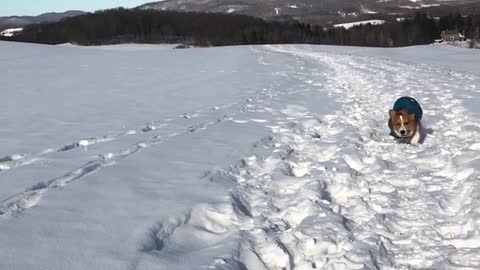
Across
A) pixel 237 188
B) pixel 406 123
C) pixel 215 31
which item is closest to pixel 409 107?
pixel 406 123

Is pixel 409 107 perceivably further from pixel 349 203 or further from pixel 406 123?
pixel 349 203

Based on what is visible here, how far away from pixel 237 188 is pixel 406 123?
268 cm

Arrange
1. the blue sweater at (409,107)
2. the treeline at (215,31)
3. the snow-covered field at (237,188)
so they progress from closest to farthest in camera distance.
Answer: the snow-covered field at (237,188), the blue sweater at (409,107), the treeline at (215,31)

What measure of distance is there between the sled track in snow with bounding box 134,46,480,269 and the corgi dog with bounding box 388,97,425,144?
0.12 metres

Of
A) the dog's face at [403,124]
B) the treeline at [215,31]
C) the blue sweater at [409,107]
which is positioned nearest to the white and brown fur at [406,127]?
the dog's face at [403,124]

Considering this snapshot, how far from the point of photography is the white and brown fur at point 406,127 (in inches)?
251

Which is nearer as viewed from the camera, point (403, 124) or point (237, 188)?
point (237, 188)

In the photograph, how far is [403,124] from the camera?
638 cm

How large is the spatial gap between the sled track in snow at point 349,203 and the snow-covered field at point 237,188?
15mm

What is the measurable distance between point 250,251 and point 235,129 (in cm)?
423

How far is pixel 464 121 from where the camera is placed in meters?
7.50

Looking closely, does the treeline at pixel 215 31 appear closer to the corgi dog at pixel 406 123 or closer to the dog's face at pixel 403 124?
the corgi dog at pixel 406 123

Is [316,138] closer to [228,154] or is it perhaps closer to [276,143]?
[276,143]

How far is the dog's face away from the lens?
6371 millimetres
